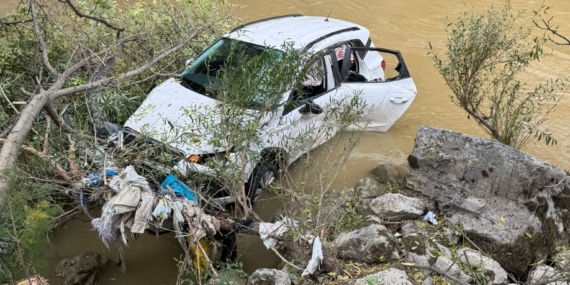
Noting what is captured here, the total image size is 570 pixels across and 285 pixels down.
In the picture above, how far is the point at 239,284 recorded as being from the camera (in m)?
3.99

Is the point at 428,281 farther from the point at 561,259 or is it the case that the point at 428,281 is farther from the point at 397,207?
the point at 561,259

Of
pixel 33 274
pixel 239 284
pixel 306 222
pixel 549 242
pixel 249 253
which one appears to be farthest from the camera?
pixel 249 253

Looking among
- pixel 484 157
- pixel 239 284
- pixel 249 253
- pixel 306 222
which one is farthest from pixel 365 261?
pixel 484 157

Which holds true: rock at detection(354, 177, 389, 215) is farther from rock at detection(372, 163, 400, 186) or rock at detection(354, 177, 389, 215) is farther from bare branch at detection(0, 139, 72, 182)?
bare branch at detection(0, 139, 72, 182)

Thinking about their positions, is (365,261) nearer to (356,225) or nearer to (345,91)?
(356,225)

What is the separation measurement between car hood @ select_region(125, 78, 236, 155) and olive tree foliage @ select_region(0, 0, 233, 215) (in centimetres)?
27

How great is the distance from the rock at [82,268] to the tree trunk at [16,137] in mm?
1182

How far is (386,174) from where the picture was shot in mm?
5922

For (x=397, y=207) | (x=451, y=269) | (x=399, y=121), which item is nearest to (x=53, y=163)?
(x=397, y=207)

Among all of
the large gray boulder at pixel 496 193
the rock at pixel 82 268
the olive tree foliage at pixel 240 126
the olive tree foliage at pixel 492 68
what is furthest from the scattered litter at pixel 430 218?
the rock at pixel 82 268

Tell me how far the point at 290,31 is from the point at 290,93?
129 cm

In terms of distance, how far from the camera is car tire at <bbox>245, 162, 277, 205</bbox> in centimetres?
494

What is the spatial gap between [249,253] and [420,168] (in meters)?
2.07

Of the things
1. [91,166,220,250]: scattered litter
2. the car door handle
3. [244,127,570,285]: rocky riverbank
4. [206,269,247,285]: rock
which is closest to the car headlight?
[91,166,220,250]: scattered litter
